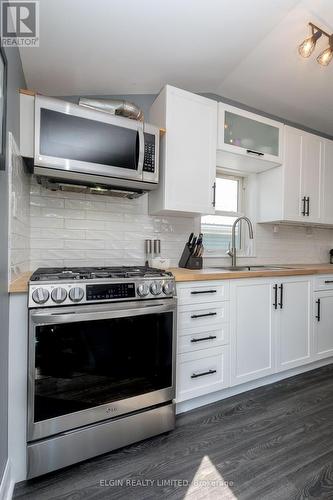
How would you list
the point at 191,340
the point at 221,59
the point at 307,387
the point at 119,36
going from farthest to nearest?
the point at 307,387 → the point at 221,59 → the point at 191,340 → the point at 119,36

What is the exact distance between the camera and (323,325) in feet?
8.23

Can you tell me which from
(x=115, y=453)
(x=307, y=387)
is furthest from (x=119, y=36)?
(x=307, y=387)

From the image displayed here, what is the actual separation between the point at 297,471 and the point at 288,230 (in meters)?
2.42

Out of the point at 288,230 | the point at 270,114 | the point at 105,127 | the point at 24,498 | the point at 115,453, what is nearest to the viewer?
the point at 24,498

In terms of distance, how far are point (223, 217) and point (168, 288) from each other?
1421mm

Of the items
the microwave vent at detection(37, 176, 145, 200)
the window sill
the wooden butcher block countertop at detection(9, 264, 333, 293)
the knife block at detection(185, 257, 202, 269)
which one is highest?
the microwave vent at detection(37, 176, 145, 200)

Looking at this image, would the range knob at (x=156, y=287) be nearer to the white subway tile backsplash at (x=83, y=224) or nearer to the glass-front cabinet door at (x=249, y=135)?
the white subway tile backsplash at (x=83, y=224)

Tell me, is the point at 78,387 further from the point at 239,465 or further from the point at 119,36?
the point at 119,36

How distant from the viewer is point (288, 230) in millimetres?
3160

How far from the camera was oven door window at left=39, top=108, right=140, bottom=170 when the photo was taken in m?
1.53

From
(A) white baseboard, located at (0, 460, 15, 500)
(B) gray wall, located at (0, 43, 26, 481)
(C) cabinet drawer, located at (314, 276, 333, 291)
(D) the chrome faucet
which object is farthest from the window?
(A) white baseboard, located at (0, 460, 15, 500)

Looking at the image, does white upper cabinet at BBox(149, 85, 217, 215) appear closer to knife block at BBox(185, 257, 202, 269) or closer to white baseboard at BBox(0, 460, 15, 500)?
knife block at BBox(185, 257, 202, 269)

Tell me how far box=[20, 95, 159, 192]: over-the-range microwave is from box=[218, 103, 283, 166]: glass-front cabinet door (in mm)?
708

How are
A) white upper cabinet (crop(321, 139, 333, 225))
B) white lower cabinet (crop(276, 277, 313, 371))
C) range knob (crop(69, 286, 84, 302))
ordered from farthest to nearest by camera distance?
white upper cabinet (crop(321, 139, 333, 225)), white lower cabinet (crop(276, 277, 313, 371)), range knob (crop(69, 286, 84, 302))
